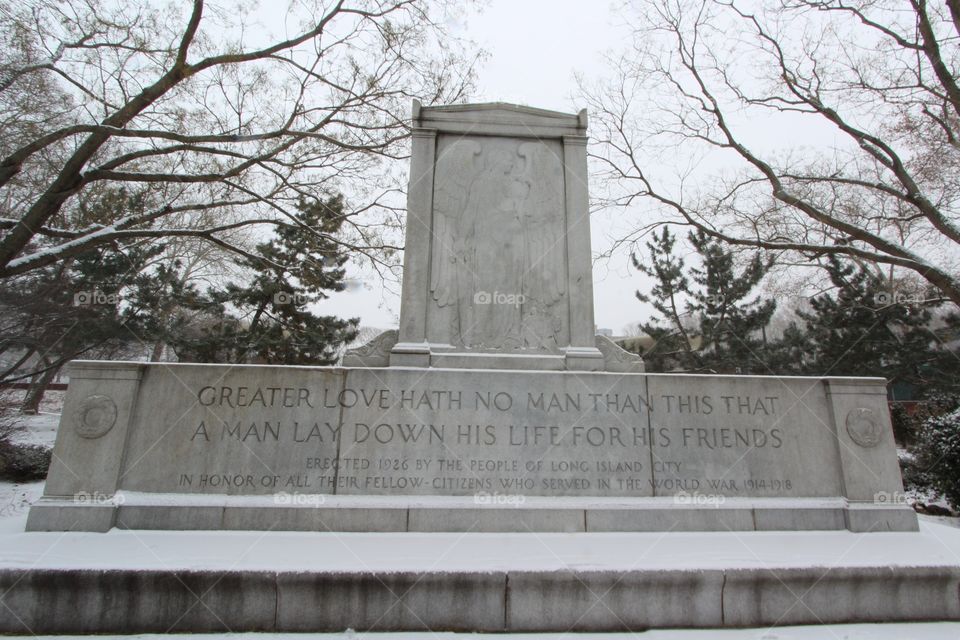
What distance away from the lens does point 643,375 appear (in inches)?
251

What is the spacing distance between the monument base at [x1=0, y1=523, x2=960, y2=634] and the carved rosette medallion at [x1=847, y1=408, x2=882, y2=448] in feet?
4.96

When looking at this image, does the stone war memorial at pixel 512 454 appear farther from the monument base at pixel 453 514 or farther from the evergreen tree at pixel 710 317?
the evergreen tree at pixel 710 317

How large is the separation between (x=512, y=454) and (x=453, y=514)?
0.95 metres

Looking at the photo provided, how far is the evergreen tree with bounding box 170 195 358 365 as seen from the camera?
21.8 m

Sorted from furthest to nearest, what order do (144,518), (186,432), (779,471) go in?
(779,471), (186,432), (144,518)

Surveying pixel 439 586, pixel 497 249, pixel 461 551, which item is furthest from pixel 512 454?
pixel 497 249

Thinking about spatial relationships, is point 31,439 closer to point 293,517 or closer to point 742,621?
point 293,517

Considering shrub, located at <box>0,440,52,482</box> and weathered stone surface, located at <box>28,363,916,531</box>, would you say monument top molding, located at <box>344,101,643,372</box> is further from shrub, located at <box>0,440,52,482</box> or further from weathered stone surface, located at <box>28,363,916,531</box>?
shrub, located at <box>0,440,52,482</box>

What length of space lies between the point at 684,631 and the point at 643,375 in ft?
9.38

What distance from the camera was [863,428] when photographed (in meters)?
6.25

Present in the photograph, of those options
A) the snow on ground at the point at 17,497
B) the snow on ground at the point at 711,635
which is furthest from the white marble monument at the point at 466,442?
the snow on ground at the point at 17,497

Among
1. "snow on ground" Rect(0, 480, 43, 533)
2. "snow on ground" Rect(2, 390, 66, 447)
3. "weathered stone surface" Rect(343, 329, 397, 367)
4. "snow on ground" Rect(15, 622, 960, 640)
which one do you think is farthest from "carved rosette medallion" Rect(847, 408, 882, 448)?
"snow on ground" Rect(2, 390, 66, 447)

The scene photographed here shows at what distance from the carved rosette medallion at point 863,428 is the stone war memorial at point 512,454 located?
1.0 inches

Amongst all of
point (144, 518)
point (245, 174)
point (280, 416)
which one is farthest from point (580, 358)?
point (245, 174)
